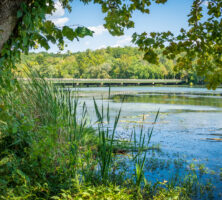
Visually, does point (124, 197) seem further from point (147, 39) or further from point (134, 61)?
point (134, 61)

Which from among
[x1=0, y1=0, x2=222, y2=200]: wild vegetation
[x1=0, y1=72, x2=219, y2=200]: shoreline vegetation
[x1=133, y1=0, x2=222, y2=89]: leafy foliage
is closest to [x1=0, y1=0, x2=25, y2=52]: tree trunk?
[x1=0, y1=0, x2=222, y2=200]: wild vegetation

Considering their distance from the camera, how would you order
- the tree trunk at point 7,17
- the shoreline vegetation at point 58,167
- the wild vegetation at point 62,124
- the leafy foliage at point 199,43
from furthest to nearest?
the leafy foliage at point 199,43 < the shoreline vegetation at point 58,167 < the wild vegetation at point 62,124 < the tree trunk at point 7,17

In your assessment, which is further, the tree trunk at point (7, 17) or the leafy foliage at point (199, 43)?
the leafy foliage at point (199, 43)

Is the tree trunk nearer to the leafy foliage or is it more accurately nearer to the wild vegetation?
the wild vegetation

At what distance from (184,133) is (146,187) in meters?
5.31

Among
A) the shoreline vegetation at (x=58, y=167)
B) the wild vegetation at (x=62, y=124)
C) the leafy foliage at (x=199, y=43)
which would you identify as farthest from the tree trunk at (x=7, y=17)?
the leafy foliage at (x=199, y=43)

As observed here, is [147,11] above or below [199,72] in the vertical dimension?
above

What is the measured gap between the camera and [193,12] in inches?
185

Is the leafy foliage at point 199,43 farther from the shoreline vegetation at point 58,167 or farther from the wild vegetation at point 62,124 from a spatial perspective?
the shoreline vegetation at point 58,167

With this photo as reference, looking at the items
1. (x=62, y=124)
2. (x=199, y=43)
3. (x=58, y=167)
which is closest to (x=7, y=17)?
(x=62, y=124)

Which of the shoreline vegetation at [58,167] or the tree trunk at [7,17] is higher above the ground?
the tree trunk at [7,17]

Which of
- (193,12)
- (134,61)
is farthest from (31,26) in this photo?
(134,61)

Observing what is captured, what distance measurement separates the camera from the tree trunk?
1.68 meters

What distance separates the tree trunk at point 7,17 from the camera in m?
1.68
